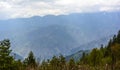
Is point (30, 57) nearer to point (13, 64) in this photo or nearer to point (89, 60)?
point (89, 60)

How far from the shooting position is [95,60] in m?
103

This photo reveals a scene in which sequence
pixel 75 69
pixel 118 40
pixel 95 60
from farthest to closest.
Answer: pixel 118 40 < pixel 95 60 < pixel 75 69

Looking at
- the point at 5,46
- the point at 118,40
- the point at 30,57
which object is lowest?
the point at 5,46

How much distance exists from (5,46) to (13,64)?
6.20 ft

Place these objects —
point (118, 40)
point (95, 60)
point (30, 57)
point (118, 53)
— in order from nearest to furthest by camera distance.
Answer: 1. point (30, 57)
2. point (118, 53)
3. point (95, 60)
4. point (118, 40)

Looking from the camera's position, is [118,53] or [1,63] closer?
[1,63]

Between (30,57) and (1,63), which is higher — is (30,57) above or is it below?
above

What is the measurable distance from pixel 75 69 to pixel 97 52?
68352 millimetres

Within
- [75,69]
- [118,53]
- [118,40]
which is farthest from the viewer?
[118,40]

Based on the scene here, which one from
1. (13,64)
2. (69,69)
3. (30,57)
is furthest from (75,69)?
(30,57)

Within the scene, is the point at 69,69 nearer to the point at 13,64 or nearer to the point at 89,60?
the point at 13,64

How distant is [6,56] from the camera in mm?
32250

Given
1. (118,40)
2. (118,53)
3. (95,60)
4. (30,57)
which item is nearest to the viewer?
(30,57)

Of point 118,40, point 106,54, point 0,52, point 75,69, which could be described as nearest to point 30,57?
point 106,54
